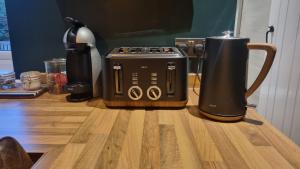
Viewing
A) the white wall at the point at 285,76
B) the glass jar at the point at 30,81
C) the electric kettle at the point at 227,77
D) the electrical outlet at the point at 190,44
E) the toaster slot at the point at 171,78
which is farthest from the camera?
the white wall at the point at 285,76

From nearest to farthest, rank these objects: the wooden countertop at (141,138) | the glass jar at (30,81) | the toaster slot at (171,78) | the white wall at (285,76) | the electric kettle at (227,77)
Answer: the wooden countertop at (141,138)
the electric kettle at (227,77)
the toaster slot at (171,78)
the glass jar at (30,81)
the white wall at (285,76)

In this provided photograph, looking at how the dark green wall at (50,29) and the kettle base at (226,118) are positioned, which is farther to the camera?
the dark green wall at (50,29)

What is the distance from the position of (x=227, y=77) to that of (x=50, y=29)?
892 mm

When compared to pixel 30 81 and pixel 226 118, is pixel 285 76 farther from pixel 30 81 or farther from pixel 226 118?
pixel 30 81

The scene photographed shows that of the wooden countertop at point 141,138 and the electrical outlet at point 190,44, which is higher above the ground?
the electrical outlet at point 190,44

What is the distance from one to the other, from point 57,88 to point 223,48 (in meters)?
0.75

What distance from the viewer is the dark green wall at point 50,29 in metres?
1.10

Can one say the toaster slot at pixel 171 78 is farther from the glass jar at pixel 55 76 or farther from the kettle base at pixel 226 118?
the glass jar at pixel 55 76

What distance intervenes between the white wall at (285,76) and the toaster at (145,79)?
1.07 m

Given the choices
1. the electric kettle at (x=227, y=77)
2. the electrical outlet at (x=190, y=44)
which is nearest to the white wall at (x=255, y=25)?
the electrical outlet at (x=190, y=44)

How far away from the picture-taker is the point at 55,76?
104 centimetres

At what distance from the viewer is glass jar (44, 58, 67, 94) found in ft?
3.41

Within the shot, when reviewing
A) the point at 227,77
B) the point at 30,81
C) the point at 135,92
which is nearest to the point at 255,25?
the point at 227,77

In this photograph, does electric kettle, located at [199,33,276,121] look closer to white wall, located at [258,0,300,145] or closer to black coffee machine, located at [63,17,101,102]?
black coffee machine, located at [63,17,101,102]
